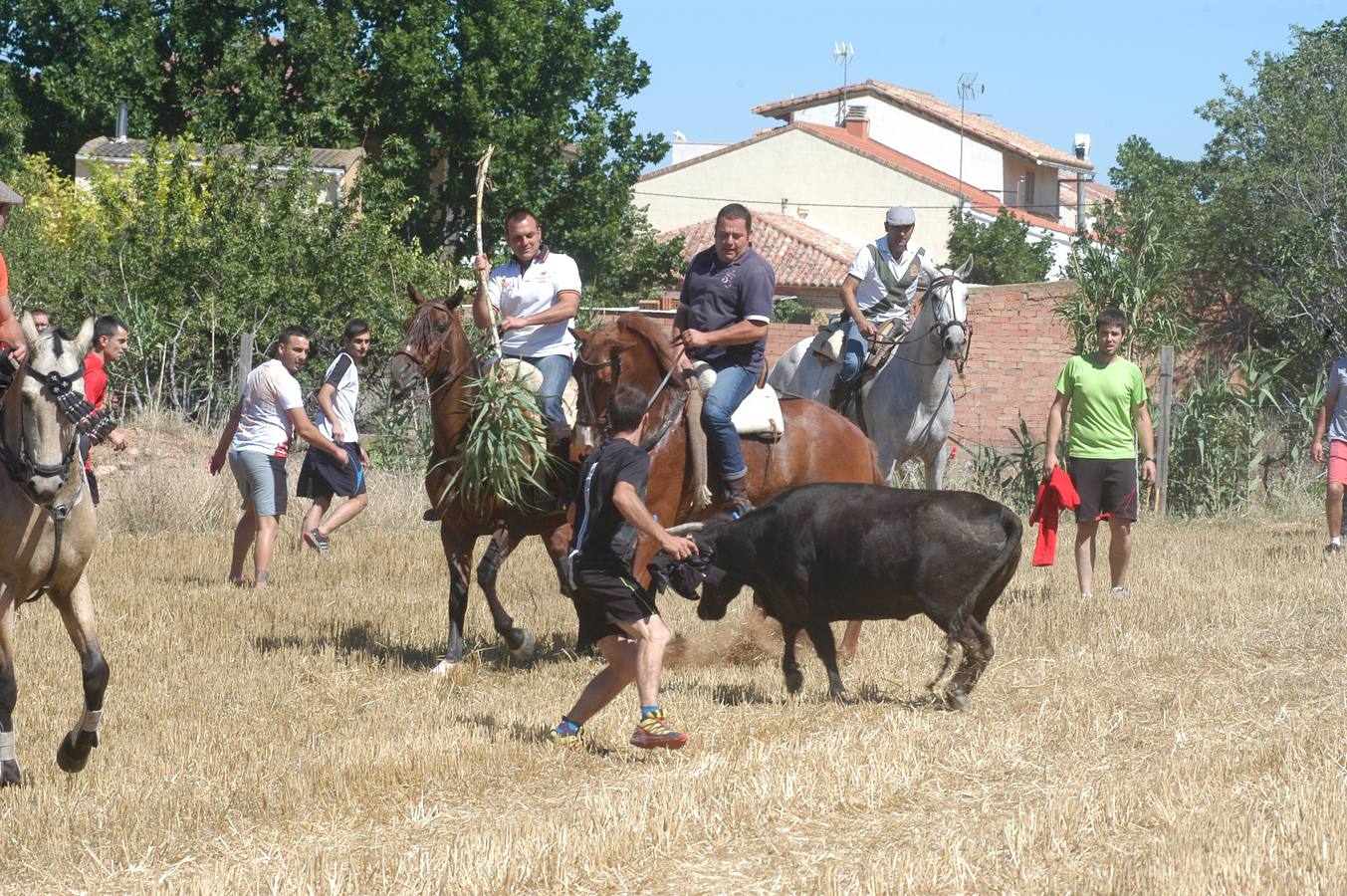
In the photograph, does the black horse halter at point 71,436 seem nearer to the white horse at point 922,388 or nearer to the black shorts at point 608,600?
the black shorts at point 608,600

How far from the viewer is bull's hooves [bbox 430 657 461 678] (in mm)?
9141

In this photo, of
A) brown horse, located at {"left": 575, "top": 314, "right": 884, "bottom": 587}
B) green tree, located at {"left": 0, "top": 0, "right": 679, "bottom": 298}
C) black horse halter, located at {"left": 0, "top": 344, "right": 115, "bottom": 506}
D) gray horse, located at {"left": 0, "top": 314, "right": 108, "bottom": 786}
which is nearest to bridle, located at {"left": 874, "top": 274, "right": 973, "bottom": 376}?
brown horse, located at {"left": 575, "top": 314, "right": 884, "bottom": 587}

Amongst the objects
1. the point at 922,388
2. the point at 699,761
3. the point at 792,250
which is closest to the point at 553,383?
the point at 699,761

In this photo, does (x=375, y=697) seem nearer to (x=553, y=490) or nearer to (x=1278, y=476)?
(x=553, y=490)

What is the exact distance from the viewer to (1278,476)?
60.8 ft

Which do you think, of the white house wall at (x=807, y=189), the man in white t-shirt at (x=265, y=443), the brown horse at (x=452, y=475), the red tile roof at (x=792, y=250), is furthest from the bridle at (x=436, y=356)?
the white house wall at (x=807, y=189)

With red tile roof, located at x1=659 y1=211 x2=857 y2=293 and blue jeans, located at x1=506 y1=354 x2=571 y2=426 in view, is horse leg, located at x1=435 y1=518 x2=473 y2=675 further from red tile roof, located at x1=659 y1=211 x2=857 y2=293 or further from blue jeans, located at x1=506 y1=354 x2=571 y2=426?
red tile roof, located at x1=659 y1=211 x2=857 y2=293

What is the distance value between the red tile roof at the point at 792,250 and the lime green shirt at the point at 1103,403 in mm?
35145

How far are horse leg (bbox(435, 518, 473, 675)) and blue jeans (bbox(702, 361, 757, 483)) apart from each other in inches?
67.8

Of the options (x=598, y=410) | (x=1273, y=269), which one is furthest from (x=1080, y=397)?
(x=1273, y=269)

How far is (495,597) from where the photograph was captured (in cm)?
964

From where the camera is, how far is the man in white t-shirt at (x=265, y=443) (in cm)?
1219

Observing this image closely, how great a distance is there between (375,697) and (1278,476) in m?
13.5

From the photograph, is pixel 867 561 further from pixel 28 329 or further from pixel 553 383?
pixel 28 329
